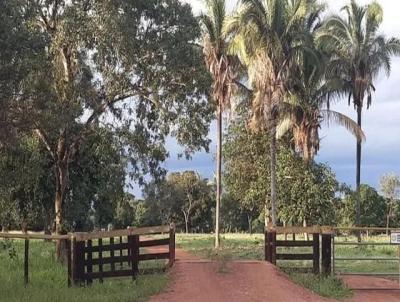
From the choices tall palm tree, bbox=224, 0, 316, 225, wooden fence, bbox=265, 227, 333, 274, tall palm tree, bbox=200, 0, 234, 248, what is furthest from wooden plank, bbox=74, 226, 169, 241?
tall palm tree, bbox=200, 0, 234, 248

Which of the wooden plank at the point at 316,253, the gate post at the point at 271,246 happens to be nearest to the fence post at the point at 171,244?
the gate post at the point at 271,246

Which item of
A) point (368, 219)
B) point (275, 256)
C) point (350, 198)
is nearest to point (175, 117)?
point (275, 256)

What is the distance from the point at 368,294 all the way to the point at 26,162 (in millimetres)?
12648

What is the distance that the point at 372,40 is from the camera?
40906 mm

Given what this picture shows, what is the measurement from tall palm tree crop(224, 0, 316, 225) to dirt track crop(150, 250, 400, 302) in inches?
565

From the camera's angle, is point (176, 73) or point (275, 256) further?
point (176, 73)

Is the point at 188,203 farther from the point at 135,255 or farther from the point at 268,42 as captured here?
the point at 135,255

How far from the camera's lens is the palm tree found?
40.5 metres

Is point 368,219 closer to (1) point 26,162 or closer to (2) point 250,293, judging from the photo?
Answer: (1) point 26,162

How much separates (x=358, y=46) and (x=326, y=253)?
85.5ft

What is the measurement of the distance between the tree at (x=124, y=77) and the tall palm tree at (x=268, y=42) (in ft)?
30.8

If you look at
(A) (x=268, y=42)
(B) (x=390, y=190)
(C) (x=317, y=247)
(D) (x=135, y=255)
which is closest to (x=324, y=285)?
(C) (x=317, y=247)

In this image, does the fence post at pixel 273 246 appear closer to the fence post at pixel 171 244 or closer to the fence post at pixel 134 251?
the fence post at pixel 171 244

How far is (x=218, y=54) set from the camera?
33.5 meters
